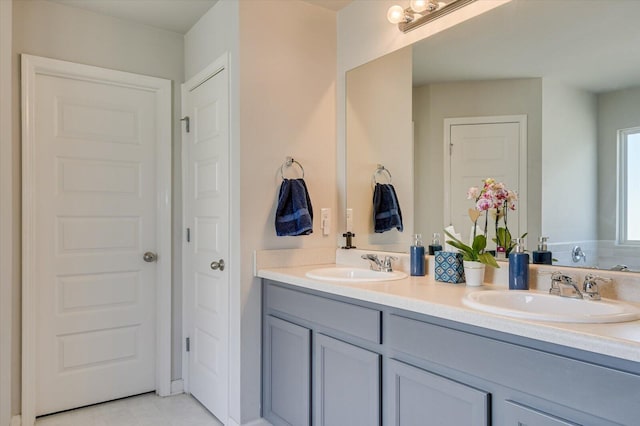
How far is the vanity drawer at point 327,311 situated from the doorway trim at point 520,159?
620 mm

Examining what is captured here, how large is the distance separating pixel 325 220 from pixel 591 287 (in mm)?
1408

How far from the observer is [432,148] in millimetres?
2086

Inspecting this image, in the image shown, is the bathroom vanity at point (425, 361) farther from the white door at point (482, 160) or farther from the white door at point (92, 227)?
the white door at point (92, 227)

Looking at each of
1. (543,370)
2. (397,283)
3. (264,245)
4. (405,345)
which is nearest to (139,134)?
(264,245)

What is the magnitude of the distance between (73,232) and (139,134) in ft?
2.35

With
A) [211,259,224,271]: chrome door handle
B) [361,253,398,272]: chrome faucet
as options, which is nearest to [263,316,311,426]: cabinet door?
[211,259,224,271]: chrome door handle

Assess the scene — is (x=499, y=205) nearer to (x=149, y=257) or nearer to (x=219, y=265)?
(x=219, y=265)

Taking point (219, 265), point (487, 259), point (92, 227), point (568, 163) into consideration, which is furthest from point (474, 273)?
point (92, 227)

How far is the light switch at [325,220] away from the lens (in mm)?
2533

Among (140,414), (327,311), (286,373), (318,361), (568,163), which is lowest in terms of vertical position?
(140,414)

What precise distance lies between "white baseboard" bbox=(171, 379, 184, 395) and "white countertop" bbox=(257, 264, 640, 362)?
120cm

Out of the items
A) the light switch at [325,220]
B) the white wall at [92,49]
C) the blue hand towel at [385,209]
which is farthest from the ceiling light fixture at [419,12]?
the white wall at [92,49]

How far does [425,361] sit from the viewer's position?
149cm

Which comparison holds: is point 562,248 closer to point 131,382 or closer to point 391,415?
point 391,415
